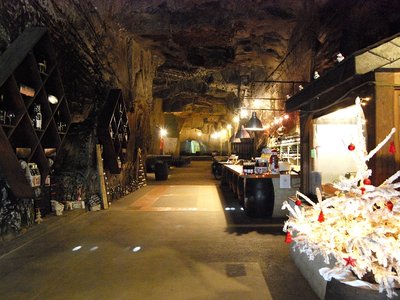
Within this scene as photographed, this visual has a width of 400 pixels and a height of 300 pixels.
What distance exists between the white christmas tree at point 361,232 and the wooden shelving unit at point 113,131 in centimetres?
710

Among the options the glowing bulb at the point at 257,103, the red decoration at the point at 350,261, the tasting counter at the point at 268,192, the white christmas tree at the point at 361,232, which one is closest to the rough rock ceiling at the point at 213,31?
the glowing bulb at the point at 257,103

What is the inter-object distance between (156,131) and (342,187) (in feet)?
76.5

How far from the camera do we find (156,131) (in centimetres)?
2530

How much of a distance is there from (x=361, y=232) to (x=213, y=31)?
473 inches

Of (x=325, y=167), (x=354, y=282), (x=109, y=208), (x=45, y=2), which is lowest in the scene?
(x=109, y=208)

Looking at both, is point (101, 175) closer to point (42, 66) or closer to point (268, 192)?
point (42, 66)

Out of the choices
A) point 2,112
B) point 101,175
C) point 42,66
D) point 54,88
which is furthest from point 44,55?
point 101,175

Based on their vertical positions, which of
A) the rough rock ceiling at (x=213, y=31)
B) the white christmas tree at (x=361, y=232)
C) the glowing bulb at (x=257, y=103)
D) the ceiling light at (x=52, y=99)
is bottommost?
the white christmas tree at (x=361, y=232)

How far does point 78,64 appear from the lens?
28.4 feet

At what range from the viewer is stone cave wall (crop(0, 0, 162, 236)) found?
20.8 feet

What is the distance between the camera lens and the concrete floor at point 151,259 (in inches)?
140

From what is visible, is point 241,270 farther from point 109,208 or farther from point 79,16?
point 79,16

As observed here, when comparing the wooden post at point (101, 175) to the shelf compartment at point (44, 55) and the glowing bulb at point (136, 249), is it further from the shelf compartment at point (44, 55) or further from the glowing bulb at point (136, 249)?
the glowing bulb at point (136, 249)

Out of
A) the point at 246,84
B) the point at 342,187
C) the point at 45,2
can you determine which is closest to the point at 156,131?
the point at 246,84
